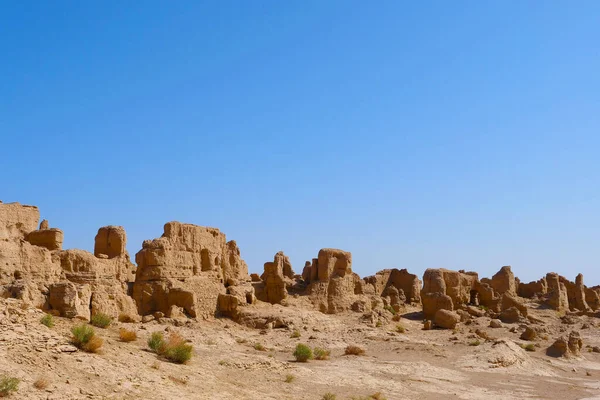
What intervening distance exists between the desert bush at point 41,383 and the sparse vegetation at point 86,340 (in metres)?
2.05

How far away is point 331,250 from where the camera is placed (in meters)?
31.0

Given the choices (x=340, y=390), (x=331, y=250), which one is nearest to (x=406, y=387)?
(x=340, y=390)

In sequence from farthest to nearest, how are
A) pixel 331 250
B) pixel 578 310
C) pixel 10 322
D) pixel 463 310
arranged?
pixel 578 310, pixel 463 310, pixel 331 250, pixel 10 322

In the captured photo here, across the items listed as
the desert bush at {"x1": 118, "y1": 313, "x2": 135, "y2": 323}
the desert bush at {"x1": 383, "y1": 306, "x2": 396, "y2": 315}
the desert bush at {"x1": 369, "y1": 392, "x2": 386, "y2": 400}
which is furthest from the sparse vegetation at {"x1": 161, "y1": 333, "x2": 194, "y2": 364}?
the desert bush at {"x1": 383, "y1": 306, "x2": 396, "y2": 315}

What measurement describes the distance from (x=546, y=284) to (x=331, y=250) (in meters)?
21.5

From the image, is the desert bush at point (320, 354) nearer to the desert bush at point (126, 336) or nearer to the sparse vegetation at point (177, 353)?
the sparse vegetation at point (177, 353)

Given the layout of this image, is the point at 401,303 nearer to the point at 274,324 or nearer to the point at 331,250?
the point at 331,250

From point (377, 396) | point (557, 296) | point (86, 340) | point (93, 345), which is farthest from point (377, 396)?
point (557, 296)

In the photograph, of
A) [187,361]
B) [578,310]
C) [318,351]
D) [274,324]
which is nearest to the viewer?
[187,361]

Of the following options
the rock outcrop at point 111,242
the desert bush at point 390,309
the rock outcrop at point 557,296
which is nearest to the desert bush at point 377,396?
the rock outcrop at point 111,242

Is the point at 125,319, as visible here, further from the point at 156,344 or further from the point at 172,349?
the point at 172,349

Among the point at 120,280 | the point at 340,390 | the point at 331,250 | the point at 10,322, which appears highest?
the point at 331,250

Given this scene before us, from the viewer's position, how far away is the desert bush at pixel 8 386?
11.1 m

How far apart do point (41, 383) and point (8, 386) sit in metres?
0.74
